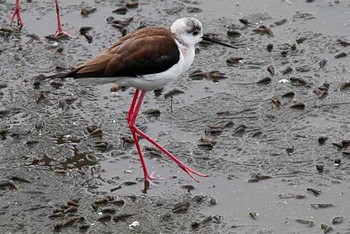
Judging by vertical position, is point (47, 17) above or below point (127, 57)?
below

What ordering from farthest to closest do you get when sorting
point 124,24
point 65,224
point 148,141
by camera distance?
point 124,24, point 148,141, point 65,224

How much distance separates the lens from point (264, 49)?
10.8 meters

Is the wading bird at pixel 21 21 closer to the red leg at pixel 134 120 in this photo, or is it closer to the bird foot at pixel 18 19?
the bird foot at pixel 18 19

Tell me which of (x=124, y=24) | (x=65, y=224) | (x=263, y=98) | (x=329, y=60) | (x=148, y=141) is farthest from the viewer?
(x=124, y=24)

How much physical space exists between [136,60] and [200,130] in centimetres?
121

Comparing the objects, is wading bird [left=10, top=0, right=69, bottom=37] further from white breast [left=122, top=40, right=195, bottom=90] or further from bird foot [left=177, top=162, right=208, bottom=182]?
bird foot [left=177, top=162, right=208, bottom=182]

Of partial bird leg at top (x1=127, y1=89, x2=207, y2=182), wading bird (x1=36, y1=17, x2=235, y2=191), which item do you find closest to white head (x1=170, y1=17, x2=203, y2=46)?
wading bird (x1=36, y1=17, x2=235, y2=191)

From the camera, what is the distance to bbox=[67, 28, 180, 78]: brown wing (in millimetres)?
8398

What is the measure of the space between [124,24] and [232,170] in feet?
11.3

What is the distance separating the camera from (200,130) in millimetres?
9289

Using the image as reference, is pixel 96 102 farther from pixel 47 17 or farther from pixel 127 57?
pixel 47 17

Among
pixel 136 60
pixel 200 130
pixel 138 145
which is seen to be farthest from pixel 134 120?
pixel 200 130

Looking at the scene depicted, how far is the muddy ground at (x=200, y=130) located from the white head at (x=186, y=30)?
98 cm

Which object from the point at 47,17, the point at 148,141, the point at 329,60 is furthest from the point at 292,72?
the point at 47,17
